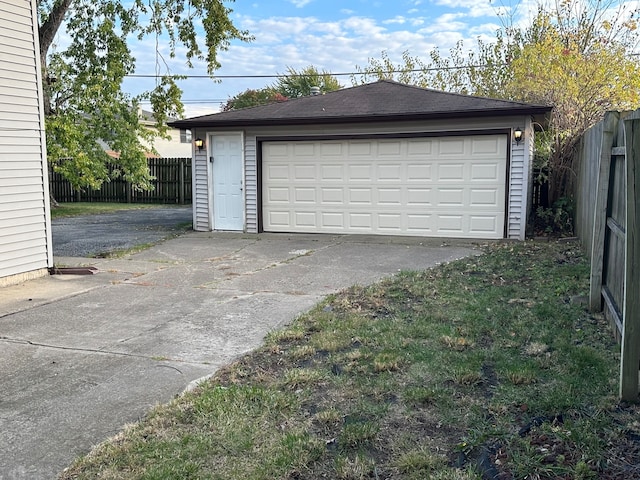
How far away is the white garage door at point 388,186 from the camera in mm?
10680

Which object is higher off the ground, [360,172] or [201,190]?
[360,172]

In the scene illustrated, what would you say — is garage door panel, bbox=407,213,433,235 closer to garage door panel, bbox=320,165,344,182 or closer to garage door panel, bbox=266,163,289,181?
garage door panel, bbox=320,165,344,182

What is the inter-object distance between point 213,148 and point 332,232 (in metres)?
3.25

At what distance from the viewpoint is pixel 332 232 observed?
1175 centimetres

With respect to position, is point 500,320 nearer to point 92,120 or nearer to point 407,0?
point 92,120

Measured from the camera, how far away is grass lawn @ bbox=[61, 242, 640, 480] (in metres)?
2.62

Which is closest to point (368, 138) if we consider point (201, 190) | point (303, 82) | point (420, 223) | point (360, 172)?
point (360, 172)

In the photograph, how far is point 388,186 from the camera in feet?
37.1

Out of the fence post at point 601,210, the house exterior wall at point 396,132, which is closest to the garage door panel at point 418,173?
the house exterior wall at point 396,132

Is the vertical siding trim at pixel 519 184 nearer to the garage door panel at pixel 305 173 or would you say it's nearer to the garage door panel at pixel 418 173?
the garage door panel at pixel 418 173

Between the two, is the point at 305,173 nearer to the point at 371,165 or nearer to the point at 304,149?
the point at 304,149

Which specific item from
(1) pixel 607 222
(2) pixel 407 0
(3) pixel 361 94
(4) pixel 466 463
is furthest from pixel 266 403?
(2) pixel 407 0

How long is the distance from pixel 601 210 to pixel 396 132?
6.56 meters

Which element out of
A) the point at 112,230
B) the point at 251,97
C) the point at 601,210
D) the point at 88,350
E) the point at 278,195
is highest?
the point at 251,97
